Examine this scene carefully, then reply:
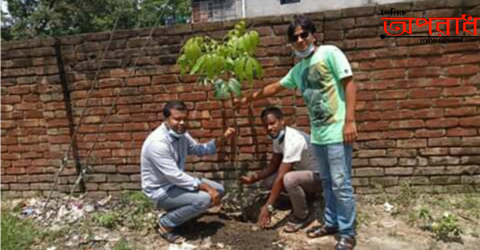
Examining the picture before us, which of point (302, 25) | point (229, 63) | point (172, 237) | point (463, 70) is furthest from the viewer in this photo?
point (463, 70)

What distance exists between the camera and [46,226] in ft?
12.0

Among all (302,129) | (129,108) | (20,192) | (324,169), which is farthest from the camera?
(20,192)

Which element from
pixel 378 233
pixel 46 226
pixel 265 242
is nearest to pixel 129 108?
pixel 46 226

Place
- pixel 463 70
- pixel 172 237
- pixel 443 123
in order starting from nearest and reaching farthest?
pixel 172 237 < pixel 463 70 < pixel 443 123

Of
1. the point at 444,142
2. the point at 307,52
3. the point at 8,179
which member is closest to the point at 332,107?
Result: the point at 307,52

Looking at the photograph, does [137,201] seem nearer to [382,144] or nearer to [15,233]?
[15,233]

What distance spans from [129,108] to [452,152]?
2.96 meters

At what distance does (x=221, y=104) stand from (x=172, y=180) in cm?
95

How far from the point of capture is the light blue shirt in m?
3.03

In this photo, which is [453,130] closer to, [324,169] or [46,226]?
[324,169]

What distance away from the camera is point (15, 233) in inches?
134

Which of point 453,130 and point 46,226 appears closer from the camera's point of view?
point 453,130

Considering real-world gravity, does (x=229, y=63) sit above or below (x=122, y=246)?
above

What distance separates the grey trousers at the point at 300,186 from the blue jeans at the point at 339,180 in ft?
0.57
